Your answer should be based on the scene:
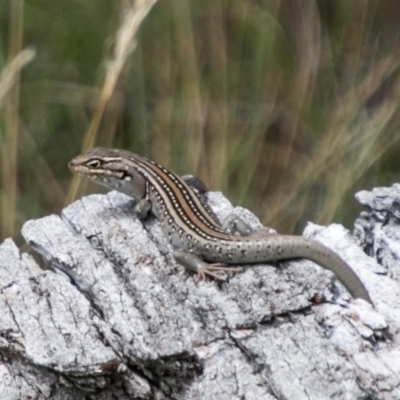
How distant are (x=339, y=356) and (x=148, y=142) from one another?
11.1 ft

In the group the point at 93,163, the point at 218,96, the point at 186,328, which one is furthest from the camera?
the point at 218,96

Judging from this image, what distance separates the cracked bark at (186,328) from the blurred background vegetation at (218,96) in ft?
6.62

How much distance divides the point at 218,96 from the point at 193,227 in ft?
6.40

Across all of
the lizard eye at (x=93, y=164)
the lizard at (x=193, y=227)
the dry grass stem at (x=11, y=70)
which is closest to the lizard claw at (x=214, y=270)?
the lizard at (x=193, y=227)

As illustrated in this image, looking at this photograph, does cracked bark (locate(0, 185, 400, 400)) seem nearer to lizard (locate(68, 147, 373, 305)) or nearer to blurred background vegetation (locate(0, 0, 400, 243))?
lizard (locate(68, 147, 373, 305))

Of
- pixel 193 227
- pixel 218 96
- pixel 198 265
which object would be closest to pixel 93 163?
pixel 193 227

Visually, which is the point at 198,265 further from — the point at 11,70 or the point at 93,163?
the point at 11,70

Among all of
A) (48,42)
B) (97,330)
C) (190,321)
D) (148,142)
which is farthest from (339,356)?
(48,42)

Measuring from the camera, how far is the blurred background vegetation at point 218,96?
6.06m

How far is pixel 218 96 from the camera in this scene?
6.38 m

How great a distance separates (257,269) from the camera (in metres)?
4.02

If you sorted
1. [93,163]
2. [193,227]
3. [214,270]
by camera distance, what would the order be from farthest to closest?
1. [93,163]
2. [193,227]
3. [214,270]

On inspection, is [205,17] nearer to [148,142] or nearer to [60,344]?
[148,142]

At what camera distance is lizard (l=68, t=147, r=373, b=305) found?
3.94 m
